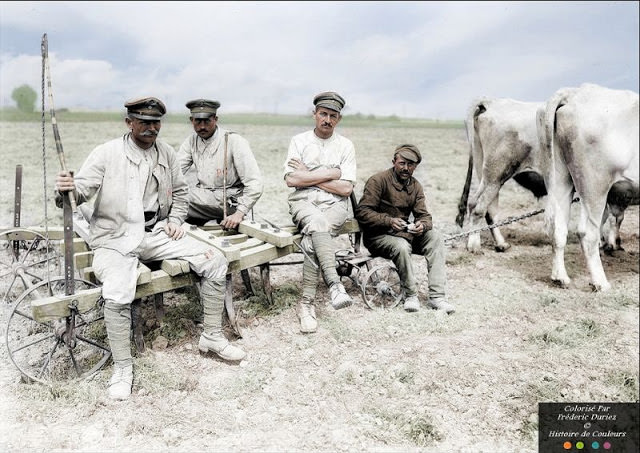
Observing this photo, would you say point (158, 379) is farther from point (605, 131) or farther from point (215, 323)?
point (605, 131)

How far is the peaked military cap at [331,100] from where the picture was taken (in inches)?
197

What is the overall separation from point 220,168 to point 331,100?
4.76 ft

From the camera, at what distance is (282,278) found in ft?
20.2

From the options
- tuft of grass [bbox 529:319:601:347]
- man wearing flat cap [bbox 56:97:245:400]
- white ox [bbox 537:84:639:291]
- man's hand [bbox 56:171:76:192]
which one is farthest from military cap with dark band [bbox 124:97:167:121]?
white ox [bbox 537:84:639:291]

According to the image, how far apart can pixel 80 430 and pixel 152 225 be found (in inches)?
69.5

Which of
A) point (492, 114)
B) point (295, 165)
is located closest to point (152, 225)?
point (295, 165)

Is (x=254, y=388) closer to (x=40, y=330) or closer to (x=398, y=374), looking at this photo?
(x=398, y=374)

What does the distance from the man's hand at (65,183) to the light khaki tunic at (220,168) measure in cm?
209

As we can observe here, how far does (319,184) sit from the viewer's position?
16.9 feet

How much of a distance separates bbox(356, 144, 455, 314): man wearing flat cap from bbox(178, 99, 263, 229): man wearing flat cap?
1.28 meters

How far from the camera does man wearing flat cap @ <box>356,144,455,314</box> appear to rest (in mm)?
5043

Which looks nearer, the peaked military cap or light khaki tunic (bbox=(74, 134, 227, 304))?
light khaki tunic (bbox=(74, 134, 227, 304))

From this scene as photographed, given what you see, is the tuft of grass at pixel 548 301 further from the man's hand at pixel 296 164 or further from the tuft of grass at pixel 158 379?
the tuft of grass at pixel 158 379

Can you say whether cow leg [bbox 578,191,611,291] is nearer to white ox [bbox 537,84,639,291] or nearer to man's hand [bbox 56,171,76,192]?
white ox [bbox 537,84,639,291]
